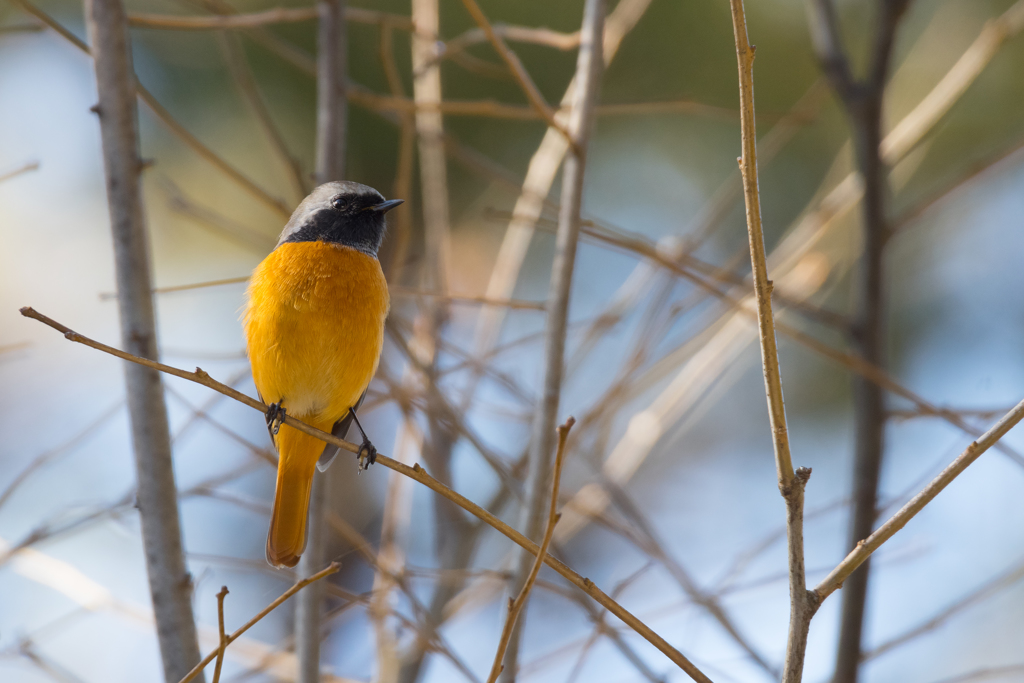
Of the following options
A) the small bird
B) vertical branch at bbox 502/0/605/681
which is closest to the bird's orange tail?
the small bird

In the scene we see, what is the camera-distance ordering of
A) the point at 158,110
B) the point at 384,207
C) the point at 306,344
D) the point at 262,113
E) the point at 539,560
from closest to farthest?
the point at 539,560 → the point at 158,110 → the point at 306,344 → the point at 262,113 → the point at 384,207

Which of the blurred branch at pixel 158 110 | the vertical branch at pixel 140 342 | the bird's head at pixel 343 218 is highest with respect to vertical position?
the bird's head at pixel 343 218

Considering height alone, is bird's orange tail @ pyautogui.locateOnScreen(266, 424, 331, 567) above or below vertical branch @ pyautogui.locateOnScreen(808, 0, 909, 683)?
below

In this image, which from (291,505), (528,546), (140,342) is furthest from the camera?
(291,505)

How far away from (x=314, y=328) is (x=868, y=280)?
236cm

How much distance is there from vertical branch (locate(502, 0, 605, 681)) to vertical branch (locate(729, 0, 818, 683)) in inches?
43.6

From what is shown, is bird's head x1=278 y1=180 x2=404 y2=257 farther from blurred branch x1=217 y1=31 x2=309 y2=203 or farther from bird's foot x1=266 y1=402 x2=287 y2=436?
bird's foot x1=266 y1=402 x2=287 y2=436

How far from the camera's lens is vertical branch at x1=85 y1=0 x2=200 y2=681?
2.47 meters

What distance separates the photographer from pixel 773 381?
1631mm

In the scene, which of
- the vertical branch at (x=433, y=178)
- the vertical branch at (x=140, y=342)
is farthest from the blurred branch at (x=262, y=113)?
the vertical branch at (x=140, y=342)

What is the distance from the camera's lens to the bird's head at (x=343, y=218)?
3607 millimetres

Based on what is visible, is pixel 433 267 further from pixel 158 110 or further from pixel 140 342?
pixel 140 342

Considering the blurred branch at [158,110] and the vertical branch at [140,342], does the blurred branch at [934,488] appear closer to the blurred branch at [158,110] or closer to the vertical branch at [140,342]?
the vertical branch at [140,342]

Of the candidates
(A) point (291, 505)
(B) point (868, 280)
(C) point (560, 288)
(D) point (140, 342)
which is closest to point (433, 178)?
(C) point (560, 288)
